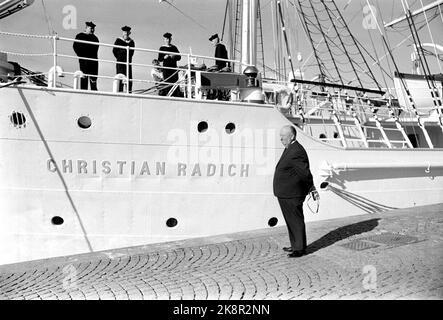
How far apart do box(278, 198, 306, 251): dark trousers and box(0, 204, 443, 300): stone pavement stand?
184mm

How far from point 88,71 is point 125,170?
2.02m

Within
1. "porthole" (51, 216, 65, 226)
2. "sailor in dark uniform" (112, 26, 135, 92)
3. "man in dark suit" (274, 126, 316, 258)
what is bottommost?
"porthole" (51, 216, 65, 226)

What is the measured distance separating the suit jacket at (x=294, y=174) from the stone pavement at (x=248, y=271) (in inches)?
30.9

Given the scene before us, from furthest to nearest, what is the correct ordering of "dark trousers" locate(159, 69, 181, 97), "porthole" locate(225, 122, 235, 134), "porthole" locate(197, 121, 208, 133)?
"dark trousers" locate(159, 69, 181, 97)
"porthole" locate(225, 122, 235, 134)
"porthole" locate(197, 121, 208, 133)

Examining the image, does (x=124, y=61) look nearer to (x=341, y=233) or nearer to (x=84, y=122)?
(x=84, y=122)

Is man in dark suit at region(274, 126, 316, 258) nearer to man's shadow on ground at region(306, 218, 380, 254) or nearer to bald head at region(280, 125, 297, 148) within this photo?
bald head at region(280, 125, 297, 148)

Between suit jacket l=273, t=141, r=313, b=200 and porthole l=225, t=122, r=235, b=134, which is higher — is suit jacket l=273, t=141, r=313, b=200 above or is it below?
below

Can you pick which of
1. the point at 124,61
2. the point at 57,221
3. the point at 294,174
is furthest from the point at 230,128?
the point at 57,221

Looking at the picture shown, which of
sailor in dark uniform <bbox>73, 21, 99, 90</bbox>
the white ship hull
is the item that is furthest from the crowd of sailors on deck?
the white ship hull

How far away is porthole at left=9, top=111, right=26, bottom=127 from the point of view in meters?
6.86

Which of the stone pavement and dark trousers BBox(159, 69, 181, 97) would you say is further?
dark trousers BBox(159, 69, 181, 97)

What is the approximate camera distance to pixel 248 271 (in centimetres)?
444

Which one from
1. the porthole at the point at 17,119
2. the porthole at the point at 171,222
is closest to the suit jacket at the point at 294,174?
the porthole at the point at 171,222

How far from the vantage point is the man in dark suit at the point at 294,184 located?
189 inches
